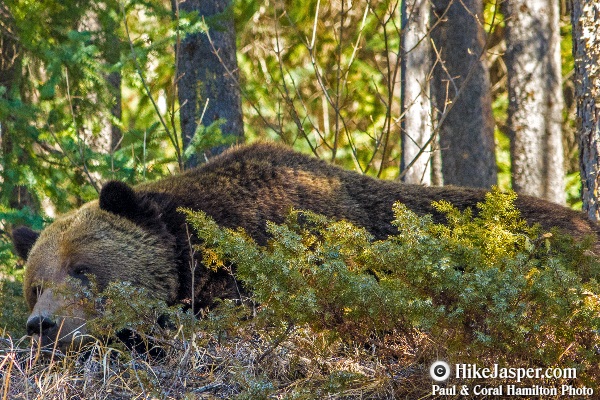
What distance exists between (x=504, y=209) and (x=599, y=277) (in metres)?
0.68

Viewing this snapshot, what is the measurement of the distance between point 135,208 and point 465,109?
6.62 meters

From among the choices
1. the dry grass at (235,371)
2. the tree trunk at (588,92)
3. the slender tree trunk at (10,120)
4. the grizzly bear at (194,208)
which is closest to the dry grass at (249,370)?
the dry grass at (235,371)

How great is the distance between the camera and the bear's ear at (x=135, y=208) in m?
5.57

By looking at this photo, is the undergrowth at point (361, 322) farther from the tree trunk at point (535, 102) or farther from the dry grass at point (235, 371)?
the tree trunk at point (535, 102)

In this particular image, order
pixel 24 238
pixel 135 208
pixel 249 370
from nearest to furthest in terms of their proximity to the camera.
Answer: pixel 249 370 → pixel 135 208 → pixel 24 238

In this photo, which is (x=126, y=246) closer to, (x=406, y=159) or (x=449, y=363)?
(x=449, y=363)

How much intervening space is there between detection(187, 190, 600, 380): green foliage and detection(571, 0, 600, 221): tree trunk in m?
2.14

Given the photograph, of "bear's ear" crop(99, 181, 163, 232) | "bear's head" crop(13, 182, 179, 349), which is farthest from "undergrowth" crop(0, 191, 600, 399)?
"bear's ear" crop(99, 181, 163, 232)

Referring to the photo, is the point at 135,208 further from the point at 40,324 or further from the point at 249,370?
the point at 249,370

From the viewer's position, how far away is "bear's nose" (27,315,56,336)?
192 inches

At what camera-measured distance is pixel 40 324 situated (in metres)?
4.87

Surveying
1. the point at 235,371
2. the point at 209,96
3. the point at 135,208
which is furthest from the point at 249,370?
the point at 209,96

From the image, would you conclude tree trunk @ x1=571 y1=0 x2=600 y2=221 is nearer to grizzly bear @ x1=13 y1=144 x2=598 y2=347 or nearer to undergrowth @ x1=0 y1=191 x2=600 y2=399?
grizzly bear @ x1=13 y1=144 x2=598 y2=347

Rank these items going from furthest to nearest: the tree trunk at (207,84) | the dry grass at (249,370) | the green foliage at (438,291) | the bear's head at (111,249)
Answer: the tree trunk at (207,84)
the bear's head at (111,249)
the dry grass at (249,370)
the green foliage at (438,291)
